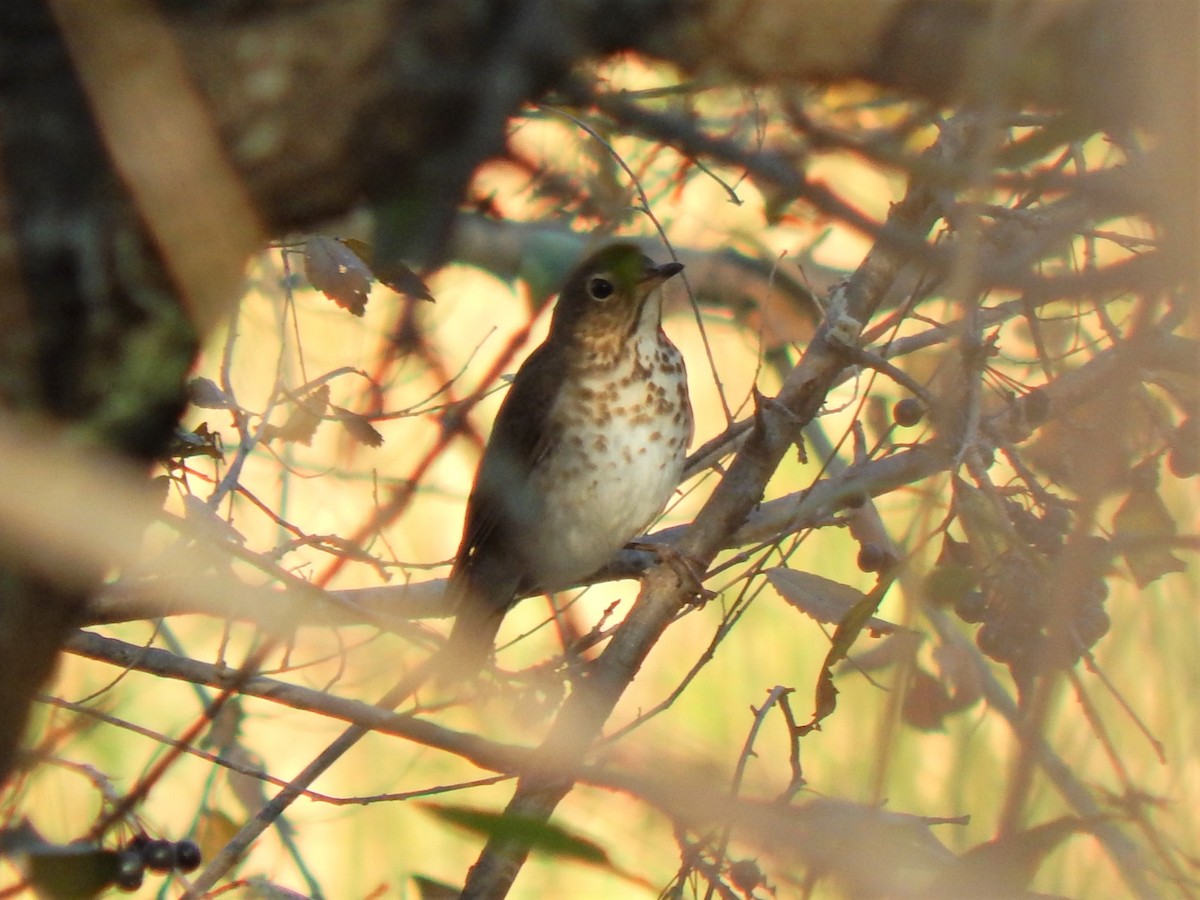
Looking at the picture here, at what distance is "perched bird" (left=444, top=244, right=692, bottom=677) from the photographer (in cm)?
371

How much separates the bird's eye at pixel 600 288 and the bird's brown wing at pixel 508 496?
0.21 m

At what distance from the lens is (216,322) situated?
129 cm

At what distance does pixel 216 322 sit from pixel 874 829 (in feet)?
2.40

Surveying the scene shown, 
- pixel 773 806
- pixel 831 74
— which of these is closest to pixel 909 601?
pixel 773 806

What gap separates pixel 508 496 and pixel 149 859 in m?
1.69

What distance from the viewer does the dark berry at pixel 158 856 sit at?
2.22 m

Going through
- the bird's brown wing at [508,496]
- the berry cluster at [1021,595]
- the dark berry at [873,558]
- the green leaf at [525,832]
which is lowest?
the green leaf at [525,832]

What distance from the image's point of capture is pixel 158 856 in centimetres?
223

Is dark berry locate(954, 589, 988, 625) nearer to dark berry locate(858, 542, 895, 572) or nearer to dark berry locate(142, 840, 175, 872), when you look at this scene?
dark berry locate(858, 542, 895, 572)

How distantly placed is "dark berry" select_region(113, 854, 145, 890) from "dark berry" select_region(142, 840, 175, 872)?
0.04m

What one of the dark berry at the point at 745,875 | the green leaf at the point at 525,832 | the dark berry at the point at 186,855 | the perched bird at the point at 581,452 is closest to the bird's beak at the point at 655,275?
the perched bird at the point at 581,452

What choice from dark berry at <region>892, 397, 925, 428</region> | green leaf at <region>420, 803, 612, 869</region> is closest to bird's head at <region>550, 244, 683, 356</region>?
dark berry at <region>892, 397, 925, 428</region>

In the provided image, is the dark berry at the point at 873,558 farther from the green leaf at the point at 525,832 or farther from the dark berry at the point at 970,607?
the green leaf at the point at 525,832

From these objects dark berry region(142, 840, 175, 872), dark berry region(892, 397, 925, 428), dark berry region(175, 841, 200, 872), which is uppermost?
dark berry region(892, 397, 925, 428)
